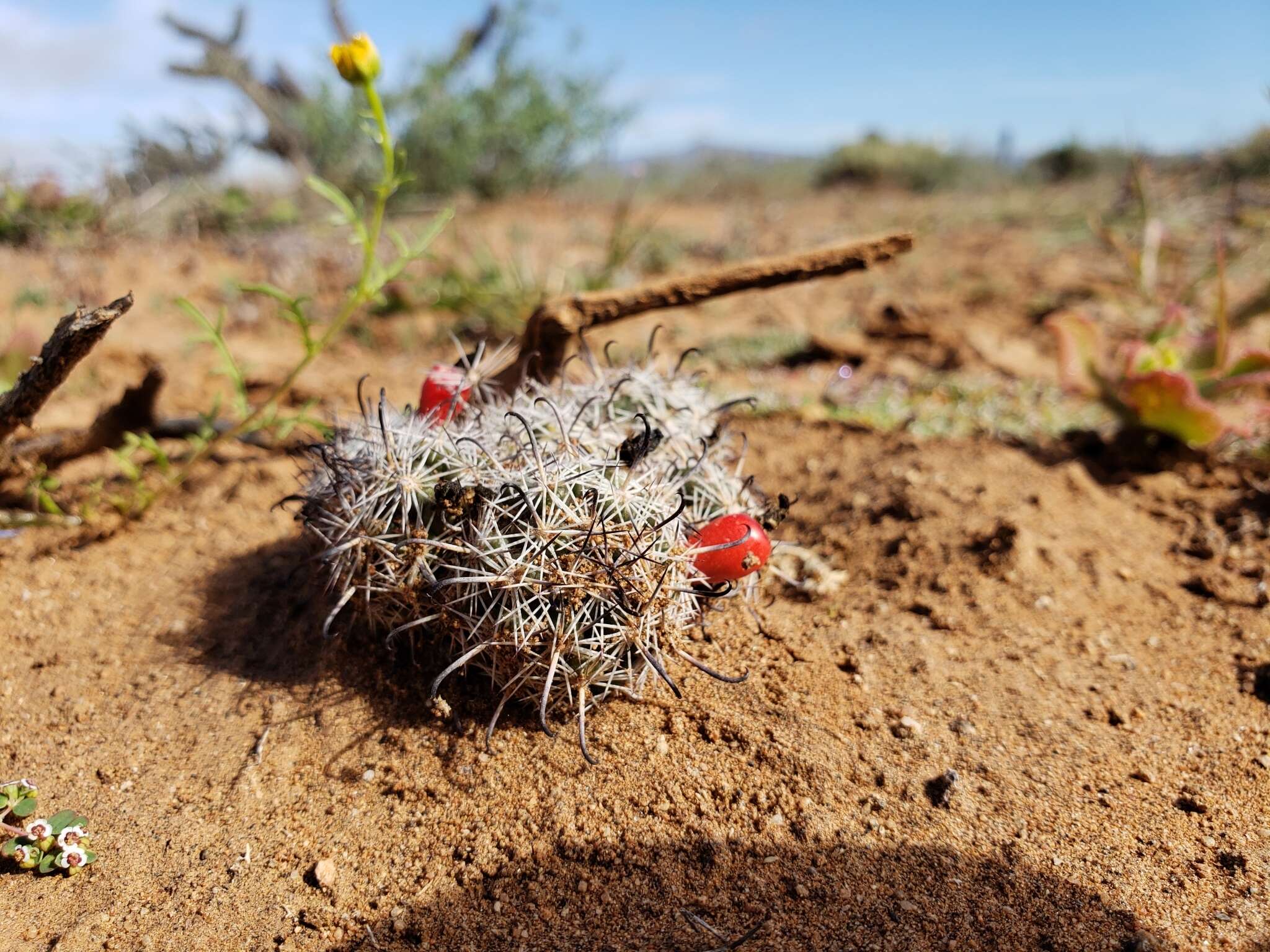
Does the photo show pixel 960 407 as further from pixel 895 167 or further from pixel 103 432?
pixel 895 167

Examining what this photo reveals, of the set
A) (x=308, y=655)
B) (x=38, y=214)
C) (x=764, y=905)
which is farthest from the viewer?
(x=38, y=214)

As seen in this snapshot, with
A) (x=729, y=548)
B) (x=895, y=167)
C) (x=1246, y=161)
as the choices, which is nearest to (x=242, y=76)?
(x=729, y=548)

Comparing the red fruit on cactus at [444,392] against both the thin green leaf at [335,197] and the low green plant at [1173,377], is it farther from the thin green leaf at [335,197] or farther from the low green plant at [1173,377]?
the low green plant at [1173,377]

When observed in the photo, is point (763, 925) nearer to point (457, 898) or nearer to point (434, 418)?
point (457, 898)

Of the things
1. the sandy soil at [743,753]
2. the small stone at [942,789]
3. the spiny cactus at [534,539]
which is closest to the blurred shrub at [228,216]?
the sandy soil at [743,753]

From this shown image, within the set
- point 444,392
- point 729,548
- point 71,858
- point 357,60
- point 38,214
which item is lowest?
point 71,858

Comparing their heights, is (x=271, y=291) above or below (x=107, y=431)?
above

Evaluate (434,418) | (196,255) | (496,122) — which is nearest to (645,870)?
→ (434,418)
